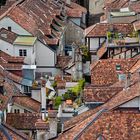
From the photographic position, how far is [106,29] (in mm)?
89625

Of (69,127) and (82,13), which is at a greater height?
(82,13)

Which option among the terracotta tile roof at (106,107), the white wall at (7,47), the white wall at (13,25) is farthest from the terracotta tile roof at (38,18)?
the terracotta tile roof at (106,107)

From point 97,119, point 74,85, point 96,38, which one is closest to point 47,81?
point 74,85

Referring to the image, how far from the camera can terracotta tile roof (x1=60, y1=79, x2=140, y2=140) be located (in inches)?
1971

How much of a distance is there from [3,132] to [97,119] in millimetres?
6687

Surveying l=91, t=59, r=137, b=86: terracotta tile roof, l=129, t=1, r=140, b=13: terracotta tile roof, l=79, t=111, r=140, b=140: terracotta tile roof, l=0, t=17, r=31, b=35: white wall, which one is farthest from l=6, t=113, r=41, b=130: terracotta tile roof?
l=129, t=1, r=140, b=13: terracotta tile roof

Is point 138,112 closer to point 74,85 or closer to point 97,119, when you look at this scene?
point 97,119

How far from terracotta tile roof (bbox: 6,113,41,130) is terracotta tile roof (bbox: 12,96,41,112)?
5008 mm

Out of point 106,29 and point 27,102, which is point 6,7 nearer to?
point 106,29

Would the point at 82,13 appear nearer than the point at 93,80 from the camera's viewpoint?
No

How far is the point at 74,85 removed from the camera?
77812 millimetres

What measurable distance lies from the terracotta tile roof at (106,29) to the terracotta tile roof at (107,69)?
13.5 metres

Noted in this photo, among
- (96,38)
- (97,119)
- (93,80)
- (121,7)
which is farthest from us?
(121,7)

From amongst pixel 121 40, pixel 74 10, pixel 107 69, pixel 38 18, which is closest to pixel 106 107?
A: pixel 107 69
